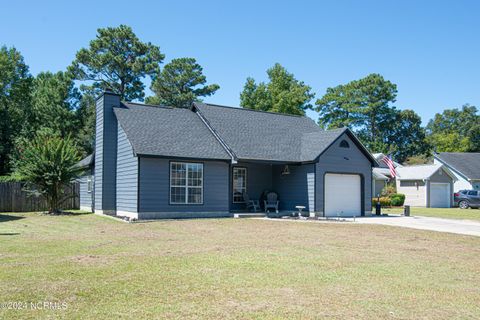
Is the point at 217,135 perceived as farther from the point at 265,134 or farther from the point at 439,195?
the point at 439,195

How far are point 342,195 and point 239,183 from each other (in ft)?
17.1

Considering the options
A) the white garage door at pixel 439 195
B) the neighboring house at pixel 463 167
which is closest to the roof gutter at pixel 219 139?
the white garage door at pixel 439 195

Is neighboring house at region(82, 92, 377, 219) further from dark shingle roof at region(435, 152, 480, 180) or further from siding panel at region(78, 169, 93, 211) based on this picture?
dark shingle roof at region(435, 152, 480, 180)

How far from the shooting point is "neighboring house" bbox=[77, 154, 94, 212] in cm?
2403

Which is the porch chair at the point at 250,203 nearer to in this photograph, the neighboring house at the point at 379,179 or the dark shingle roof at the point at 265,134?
Answer: the dark shingle roof at the point at 265,134

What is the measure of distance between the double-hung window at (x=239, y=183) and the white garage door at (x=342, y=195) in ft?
13.4

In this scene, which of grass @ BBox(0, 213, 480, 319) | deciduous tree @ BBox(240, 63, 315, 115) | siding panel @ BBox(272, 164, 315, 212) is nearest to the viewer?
grass @ BBox(0, 213, 480, 319)

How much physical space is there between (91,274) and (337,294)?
3.95 metres

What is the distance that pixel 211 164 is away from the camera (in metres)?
20.6

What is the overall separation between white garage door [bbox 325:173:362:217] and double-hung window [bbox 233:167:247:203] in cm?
407

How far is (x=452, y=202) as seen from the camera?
40062mm

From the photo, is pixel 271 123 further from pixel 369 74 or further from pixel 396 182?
pixel 369 74

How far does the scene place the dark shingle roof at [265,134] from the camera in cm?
2194

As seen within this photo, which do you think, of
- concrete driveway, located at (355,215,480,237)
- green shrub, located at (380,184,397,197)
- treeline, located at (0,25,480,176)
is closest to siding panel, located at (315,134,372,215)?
concrete driveway, located at (355,215,480,237)
